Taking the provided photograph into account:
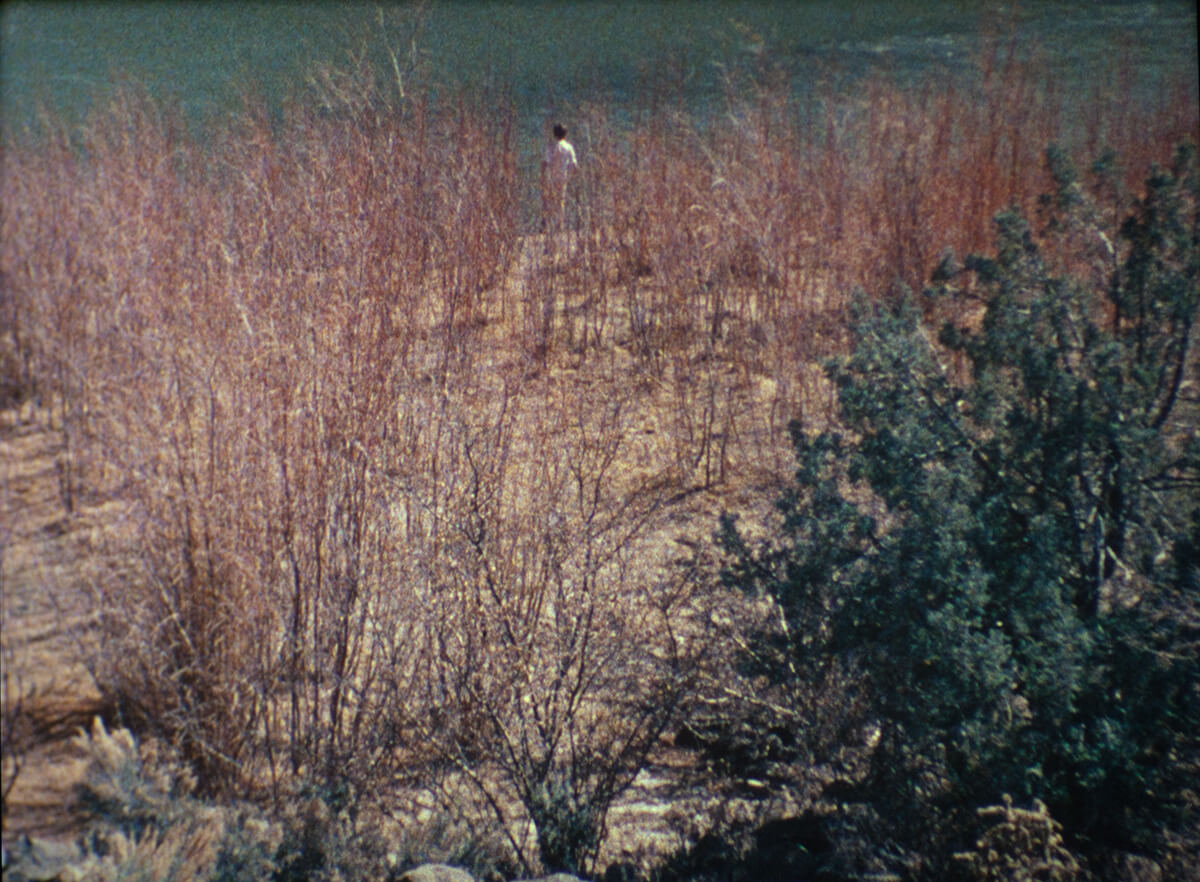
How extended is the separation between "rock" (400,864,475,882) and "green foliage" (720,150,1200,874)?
1.25 meters

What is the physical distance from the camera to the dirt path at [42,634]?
2.04 m

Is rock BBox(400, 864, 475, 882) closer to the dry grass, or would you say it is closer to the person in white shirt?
the dry grass

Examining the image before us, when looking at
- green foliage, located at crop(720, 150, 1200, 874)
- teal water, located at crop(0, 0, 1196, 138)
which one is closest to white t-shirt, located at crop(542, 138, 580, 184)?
teal water, located at crop(0, 0, 1196, 138)

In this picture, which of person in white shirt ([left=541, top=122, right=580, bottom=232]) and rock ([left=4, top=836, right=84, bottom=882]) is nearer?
rock ([left=4, top=836, right=84, bottom=882])

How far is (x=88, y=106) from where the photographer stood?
15.6 ft

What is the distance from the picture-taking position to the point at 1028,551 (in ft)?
9.06

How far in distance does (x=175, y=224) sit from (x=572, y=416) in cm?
180

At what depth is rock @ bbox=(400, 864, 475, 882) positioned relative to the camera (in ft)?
7.78

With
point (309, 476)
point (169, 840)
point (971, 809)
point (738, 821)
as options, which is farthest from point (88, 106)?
point (971, 809)

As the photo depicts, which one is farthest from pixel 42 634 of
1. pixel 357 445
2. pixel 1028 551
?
pixel 1028 551

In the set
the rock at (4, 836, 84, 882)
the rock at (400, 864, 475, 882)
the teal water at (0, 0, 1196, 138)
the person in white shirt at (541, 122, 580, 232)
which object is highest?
the teal water at (0, 0, 1196, 138)

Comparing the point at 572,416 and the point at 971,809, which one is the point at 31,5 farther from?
the point at 971,809

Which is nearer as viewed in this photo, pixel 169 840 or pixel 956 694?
pixel 169 840

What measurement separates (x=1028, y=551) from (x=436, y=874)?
1894 millimetres
